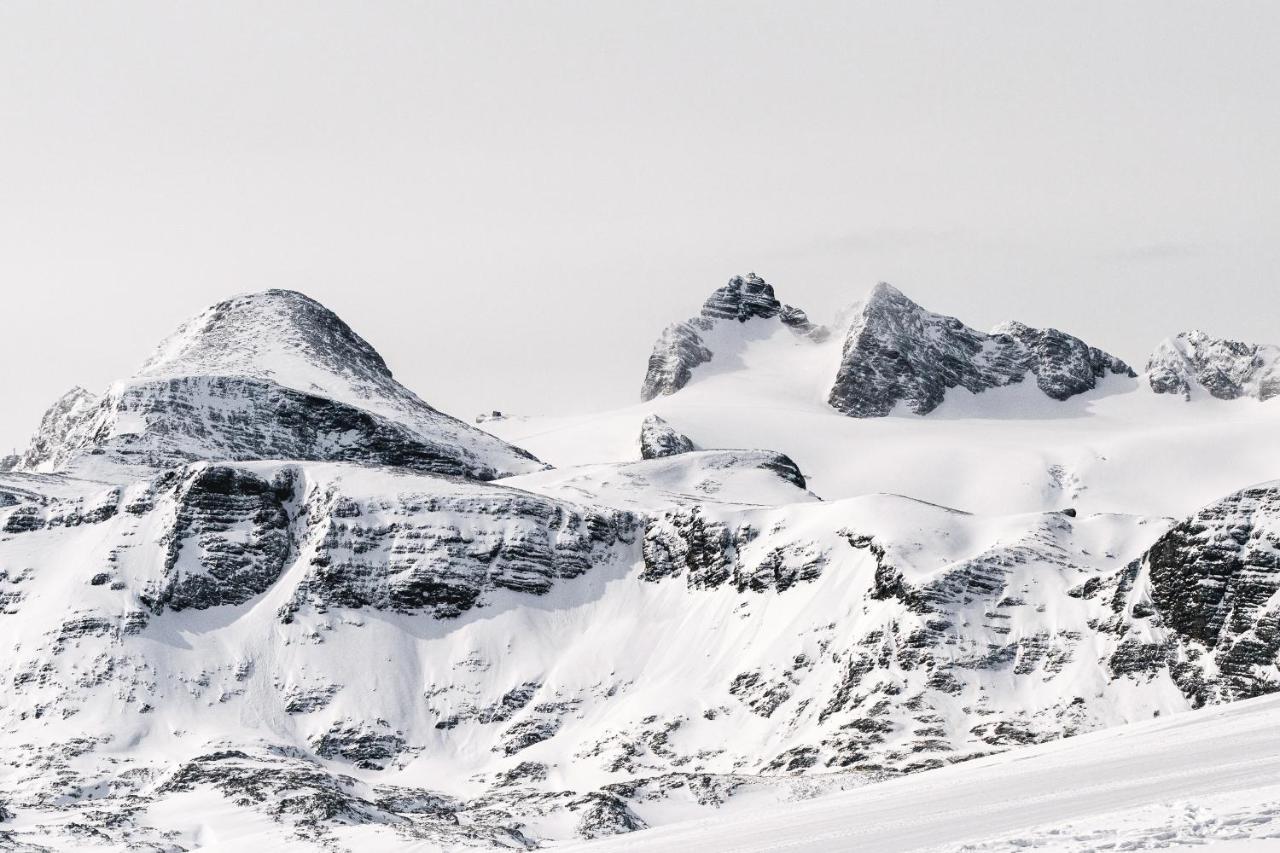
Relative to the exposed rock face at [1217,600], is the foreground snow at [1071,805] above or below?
above

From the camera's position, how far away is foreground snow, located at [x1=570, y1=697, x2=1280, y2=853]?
46781 millimetres

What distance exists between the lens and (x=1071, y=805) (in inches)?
2317

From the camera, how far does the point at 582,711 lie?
18425cm

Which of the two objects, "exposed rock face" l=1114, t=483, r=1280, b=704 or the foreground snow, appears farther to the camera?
"exposed rock face" l=1114, t=483, r=1280, b=704

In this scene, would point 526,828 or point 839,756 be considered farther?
point 839,756

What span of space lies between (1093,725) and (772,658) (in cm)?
3758

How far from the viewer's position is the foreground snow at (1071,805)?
4678 cm

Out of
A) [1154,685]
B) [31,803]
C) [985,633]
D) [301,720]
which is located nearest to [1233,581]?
[1154,685]

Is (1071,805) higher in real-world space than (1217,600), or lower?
higher

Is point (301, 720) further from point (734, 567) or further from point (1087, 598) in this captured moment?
point (1087, 598)

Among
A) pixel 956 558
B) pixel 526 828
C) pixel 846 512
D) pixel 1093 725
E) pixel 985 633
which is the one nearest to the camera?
pixel 526 828

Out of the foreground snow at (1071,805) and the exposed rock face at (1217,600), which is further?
the exposed rock face at (1217,600)

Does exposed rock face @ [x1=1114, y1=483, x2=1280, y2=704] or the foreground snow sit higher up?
the foreground snow

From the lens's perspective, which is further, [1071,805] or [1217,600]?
[1217,600]
